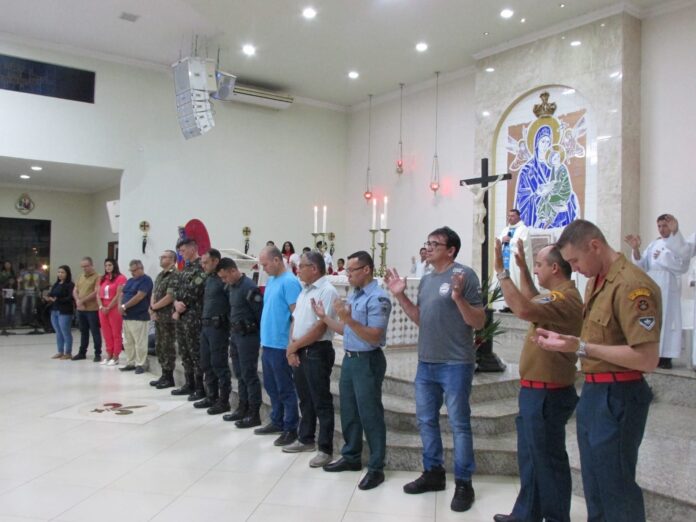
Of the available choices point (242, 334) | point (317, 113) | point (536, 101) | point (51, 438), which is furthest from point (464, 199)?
point (51, 438)

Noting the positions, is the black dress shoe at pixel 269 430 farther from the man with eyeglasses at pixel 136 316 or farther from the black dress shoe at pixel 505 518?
the man with eyeglasses at pixel 136 316

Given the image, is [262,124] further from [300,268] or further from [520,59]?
[300,268]

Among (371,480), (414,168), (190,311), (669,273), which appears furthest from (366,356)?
(414,168)

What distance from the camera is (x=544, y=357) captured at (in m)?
2.65

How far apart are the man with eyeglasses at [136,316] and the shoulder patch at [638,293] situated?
21.5 feet

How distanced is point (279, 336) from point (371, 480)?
1.35m

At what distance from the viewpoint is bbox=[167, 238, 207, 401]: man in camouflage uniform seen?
18.4 feet

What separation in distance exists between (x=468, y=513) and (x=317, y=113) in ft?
36.6

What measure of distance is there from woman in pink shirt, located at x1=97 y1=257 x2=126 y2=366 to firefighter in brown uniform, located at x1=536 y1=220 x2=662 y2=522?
7.02 m

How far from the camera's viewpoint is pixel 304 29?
9250 millimetres

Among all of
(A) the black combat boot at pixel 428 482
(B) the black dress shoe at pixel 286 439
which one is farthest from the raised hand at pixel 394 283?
(B) the black dress shoe at pixel 286 439

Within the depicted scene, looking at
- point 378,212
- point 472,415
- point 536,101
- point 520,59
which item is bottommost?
point 472,415

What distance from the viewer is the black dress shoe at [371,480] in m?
3.45

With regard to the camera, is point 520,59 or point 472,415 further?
point 520,59
